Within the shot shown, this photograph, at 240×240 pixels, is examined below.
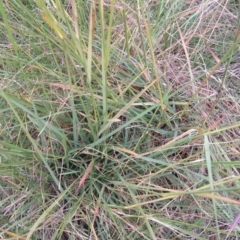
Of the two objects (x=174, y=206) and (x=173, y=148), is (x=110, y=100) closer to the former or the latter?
(x=173, y=148)

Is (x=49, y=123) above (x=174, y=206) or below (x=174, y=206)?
above

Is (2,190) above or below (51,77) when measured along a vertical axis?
below

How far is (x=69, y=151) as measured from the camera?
817 mm

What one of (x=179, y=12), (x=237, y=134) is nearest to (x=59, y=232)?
(x=237, y=134)

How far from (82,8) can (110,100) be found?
0.97ft

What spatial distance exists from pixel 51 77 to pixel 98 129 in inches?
7.2

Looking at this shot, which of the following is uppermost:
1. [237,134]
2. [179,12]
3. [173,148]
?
[179,12]

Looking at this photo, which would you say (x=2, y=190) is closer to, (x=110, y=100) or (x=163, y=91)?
(x=110, y=100)

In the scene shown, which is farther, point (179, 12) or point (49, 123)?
point (179, 12)

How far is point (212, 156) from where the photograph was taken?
0.83m

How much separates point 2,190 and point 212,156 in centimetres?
47

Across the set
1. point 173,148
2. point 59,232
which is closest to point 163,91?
point 173,148

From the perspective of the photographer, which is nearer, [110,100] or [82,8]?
[110,100]

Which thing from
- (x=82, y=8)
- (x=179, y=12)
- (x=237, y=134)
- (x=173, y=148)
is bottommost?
(x=237, y=134)
